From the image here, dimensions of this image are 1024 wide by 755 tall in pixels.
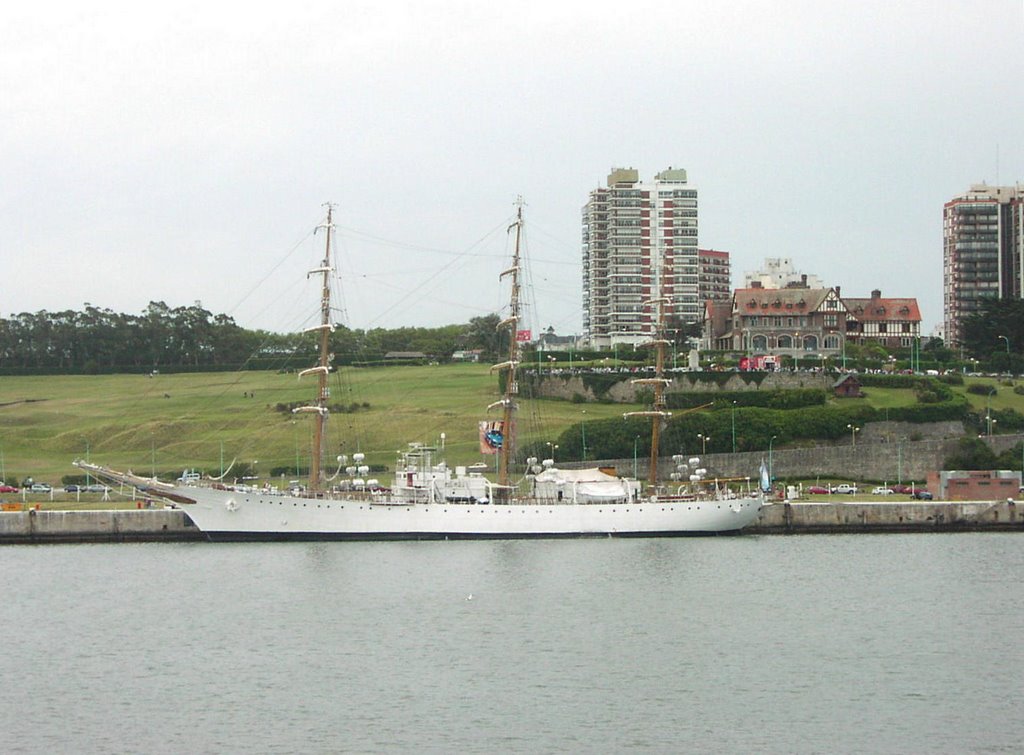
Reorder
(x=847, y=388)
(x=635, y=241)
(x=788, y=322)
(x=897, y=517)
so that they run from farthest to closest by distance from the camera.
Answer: (x=635, y=241) → (x=788, y=322) → (x=847, y=388) → (x=897, y=517)

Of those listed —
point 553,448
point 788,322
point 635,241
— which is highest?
point 635,241

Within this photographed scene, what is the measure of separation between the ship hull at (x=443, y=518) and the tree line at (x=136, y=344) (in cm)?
7482

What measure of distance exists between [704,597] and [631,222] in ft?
417

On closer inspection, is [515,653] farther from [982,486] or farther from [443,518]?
[982,486]

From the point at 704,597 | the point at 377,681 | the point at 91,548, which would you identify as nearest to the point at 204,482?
the point at 91,548

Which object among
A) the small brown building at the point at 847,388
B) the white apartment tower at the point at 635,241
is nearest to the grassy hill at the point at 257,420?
the small brown building at the point at 847,388

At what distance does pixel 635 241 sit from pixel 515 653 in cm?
13730

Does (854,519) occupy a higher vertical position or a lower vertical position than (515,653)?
higher

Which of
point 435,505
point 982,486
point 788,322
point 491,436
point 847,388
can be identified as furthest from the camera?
point 788,322

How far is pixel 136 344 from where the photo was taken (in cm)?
15150

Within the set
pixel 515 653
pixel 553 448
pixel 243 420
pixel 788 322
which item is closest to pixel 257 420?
Answer: pixel 243 420

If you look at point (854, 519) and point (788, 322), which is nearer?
point (854, 519)

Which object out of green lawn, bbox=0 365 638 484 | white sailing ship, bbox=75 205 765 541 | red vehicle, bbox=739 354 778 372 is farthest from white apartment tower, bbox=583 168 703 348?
white sailing ship, bbox=75 205 765 541

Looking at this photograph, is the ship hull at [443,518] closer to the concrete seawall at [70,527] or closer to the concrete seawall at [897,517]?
the concrete seawall at [897,517]
